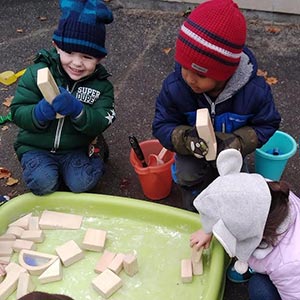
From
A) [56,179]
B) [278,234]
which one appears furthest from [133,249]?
[278,234]

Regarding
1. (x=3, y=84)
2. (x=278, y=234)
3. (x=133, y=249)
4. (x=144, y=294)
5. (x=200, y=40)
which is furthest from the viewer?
(x=3, y=84)

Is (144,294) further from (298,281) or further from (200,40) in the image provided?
(200,40)

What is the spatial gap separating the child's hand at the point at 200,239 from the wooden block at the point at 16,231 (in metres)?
0.73

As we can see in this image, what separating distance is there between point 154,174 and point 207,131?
573mm

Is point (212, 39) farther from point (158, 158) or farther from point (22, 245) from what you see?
point (22, 245)

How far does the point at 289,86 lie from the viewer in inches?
127

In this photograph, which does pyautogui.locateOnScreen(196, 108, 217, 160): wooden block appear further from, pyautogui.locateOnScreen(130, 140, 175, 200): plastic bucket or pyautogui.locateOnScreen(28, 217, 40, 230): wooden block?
pyautogui.locateOnScreen(28, 217, 40, 230): wooden block

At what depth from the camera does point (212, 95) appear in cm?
217

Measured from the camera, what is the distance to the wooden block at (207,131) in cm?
193

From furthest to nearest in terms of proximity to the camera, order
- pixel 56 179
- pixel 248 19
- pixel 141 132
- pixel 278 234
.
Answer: pixel 248 19 < pixel 141 132 < pixel 56 179 < pixel 278 234

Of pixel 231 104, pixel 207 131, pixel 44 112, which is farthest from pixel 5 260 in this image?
pixel 231 104

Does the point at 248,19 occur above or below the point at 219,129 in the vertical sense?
below

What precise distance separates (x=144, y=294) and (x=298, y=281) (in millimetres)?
603

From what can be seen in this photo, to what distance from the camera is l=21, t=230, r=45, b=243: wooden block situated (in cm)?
225
